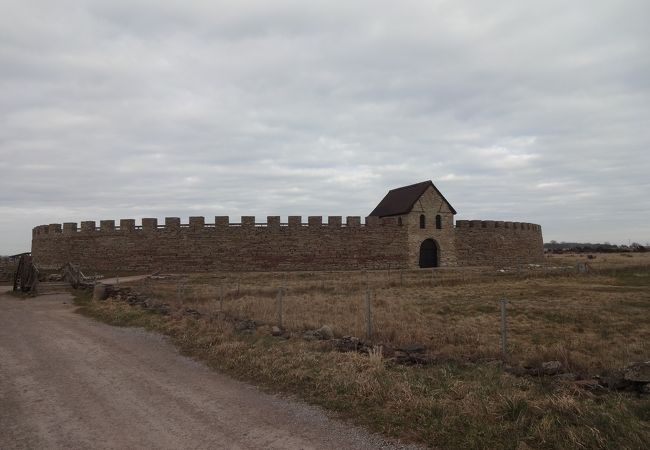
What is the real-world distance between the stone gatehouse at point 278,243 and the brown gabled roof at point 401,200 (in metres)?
0.13

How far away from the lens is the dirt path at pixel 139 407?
515cm

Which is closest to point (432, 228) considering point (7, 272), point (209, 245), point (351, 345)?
point (209, 245)

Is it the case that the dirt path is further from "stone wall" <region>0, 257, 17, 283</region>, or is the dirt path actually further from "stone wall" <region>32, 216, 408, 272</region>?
"stone wall" <region>0, 257, 17, 283</region>

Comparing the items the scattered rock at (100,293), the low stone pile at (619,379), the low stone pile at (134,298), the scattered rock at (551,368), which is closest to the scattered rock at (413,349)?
the scattered rock at (551,368)

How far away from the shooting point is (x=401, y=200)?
39.6m

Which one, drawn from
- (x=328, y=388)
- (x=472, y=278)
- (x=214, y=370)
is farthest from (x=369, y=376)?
(x=472, y=278)

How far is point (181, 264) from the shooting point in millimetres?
31719

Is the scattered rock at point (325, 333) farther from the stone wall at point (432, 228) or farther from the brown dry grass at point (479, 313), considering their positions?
the stone wall at point (432, 228)

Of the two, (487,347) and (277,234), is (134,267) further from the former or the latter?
(487,347)

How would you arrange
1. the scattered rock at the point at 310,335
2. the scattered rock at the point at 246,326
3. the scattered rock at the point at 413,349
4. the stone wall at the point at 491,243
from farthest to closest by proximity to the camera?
the stone wall at the point at 491,243, the scattered rock at the point at 246,326, the scattered rock at the point at 310,335, the scattered rock at the point at 413,349

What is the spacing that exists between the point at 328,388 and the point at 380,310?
829 cm

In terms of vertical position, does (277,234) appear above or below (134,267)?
above

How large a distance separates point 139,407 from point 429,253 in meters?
33.4

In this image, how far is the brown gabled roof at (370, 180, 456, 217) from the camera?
122 ft
